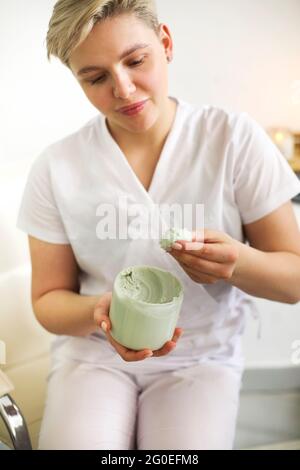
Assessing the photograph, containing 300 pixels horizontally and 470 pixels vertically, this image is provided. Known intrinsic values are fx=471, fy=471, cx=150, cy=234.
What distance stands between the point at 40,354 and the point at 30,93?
0.41m

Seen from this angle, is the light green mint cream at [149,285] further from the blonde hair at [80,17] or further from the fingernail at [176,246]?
the blonde hair at [80,17]

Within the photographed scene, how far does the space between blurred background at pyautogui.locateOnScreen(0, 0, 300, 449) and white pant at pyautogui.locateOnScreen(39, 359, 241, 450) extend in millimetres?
66

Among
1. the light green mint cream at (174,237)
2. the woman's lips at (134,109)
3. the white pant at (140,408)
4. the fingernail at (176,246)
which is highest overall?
the woman's lips at (134,109)

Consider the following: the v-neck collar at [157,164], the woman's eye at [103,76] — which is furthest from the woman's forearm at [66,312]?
the woman's eye at [103,76]

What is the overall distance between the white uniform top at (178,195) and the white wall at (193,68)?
0.13 ft

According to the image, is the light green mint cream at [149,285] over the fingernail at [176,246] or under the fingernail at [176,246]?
under

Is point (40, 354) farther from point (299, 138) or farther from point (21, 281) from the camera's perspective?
point (299, 138)

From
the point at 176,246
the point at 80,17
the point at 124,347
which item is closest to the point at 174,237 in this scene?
the point at 176,246

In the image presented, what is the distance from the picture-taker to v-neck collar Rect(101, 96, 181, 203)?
23.1 inches

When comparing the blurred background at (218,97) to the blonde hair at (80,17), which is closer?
the blonde hair at (80,17)

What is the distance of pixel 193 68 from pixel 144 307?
1.10 ft

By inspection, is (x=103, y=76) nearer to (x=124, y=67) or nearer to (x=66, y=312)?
(x=124, y=67)

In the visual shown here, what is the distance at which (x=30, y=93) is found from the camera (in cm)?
62

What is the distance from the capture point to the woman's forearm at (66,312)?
0.60 meters
